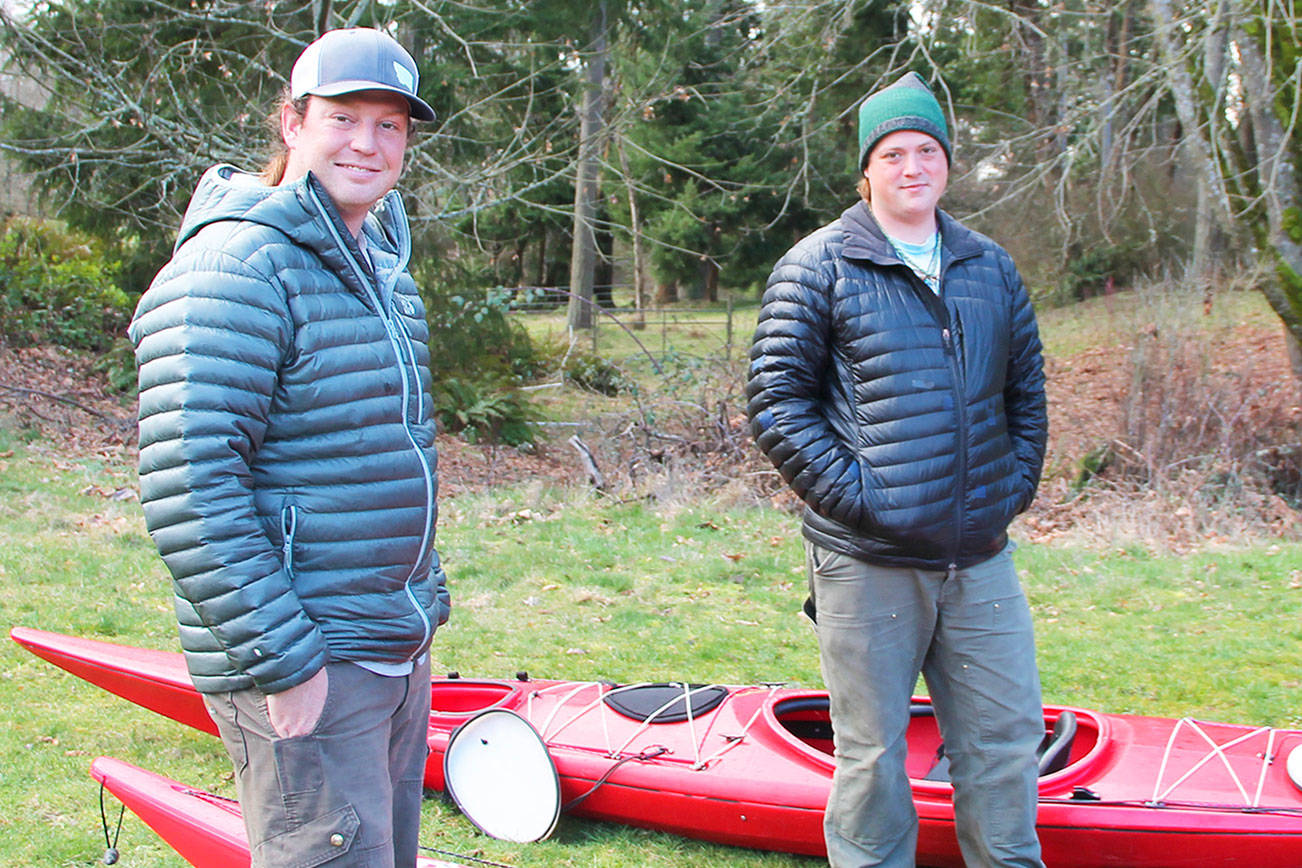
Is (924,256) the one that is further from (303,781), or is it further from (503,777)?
(503,777)

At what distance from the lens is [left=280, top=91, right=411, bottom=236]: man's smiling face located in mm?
1900

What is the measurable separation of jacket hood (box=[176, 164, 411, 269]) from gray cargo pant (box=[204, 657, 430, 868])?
71 cm

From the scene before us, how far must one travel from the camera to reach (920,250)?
278cm

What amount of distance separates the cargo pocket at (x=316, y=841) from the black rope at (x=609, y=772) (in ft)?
A: 5.68

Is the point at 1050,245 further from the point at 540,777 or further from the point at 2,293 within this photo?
the point at 540,777

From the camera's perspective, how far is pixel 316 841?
1.78m

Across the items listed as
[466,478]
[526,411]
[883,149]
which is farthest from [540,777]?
[526,411]

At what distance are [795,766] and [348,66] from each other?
93.5 inches

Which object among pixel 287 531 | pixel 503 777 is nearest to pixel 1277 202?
pixel 503 777

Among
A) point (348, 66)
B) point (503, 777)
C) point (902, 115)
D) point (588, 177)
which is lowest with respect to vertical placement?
point (503, 777)

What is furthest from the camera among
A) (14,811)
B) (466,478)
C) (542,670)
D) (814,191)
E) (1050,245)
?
(814,191)

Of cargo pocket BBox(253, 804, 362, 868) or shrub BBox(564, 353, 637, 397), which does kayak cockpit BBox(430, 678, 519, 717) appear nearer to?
cargo pocket BBox(253, 804, 362, 868)

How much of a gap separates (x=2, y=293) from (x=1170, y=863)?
13.9m

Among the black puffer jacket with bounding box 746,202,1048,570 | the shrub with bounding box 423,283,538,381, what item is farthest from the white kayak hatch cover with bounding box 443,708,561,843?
the shrub with bounding box 423,283,538,381
